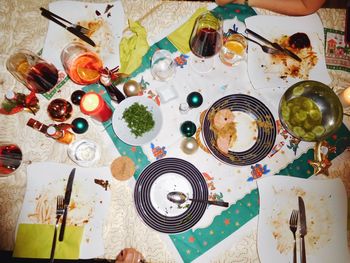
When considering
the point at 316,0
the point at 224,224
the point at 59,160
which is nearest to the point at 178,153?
the point at 224,224

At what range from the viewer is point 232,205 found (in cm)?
121

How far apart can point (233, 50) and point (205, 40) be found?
18 cm

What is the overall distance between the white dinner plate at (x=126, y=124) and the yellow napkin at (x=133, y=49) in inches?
6.7

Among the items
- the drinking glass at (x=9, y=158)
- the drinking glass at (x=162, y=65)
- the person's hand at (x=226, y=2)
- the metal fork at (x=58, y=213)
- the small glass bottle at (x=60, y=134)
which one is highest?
the person's hand at (x=226, y=2)

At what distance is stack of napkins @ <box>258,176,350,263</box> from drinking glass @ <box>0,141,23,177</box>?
3.69 feet

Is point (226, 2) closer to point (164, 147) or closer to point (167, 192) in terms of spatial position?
point (164, 147)

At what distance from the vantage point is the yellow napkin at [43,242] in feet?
3.72

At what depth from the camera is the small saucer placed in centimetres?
123

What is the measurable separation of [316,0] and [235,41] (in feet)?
1.46

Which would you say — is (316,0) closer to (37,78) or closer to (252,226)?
(252,226)

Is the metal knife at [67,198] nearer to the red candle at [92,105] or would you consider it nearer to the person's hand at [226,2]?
the red candle at [92,105]

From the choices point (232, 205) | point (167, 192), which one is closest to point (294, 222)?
point (232, 205)

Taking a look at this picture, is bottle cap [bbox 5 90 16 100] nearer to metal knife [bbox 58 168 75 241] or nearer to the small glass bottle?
the small glass bottle

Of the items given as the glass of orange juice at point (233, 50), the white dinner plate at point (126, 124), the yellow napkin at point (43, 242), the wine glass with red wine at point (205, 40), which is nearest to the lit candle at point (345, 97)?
the glass of orange juice at point (233, 50)
